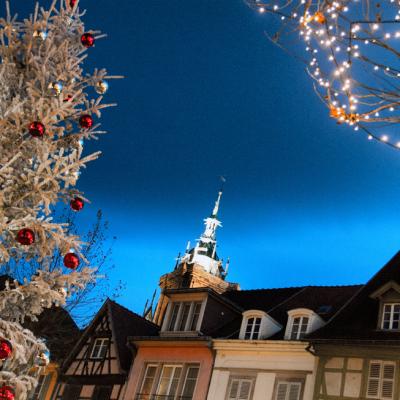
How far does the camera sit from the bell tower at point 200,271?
2522 inches

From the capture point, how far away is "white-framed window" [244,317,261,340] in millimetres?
19938

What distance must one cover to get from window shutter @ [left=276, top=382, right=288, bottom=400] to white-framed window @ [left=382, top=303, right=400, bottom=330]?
383 cm

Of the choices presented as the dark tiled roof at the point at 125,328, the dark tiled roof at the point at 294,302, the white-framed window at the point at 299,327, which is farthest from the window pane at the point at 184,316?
the white-framed window at the point at 299,327

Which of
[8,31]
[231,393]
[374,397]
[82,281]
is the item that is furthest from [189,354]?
[8,31]

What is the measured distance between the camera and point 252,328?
787 inches

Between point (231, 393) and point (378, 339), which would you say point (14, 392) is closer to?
point (378, 339)

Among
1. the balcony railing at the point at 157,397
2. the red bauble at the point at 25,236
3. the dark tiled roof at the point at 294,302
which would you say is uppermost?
the dark tiled roof at the point at 294,302

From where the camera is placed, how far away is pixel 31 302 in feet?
24.0

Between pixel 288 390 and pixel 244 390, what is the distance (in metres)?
1.76

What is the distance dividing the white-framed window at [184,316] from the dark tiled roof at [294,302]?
1066mm

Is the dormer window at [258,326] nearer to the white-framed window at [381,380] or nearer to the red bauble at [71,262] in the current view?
the white-framed window at [381,380]

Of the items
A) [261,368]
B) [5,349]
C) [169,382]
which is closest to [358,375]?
[261,368]

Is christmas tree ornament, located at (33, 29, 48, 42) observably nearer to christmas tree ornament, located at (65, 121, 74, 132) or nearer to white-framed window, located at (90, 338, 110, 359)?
christmas tree ornament, located at (65, 121, 74, 132)

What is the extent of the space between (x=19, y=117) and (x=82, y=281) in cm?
241
